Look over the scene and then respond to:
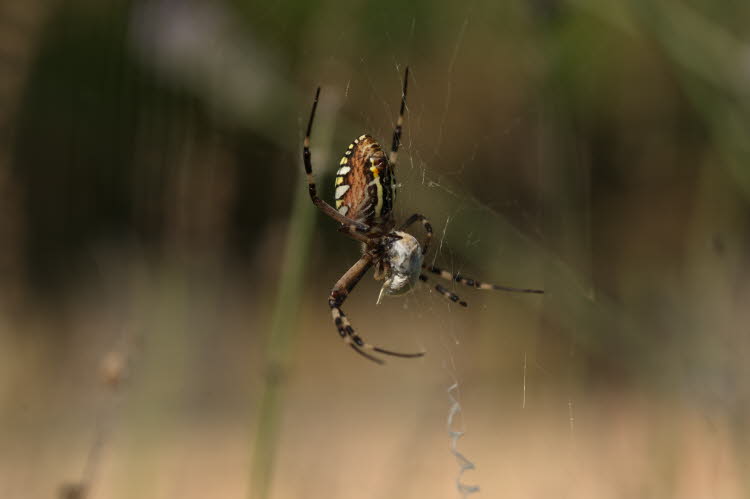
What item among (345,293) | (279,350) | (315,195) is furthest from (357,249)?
(279,350)

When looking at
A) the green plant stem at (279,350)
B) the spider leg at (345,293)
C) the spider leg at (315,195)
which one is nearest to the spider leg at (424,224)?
the spider leg at (315,195)

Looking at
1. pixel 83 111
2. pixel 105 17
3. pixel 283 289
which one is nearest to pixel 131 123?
pixel 83 111

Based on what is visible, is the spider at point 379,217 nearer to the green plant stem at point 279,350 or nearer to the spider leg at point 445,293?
the spider leg at point 445,293

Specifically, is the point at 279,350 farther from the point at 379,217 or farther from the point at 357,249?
the point at 357,249

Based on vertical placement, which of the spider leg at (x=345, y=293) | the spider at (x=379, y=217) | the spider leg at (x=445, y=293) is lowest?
the spider leg at (x=345, y=293)

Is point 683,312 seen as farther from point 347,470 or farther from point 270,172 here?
point 270,172

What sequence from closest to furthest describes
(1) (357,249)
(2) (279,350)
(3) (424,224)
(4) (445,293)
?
1. (2) (279,350)
2. (3) (424,224)
3. (4) (445,293)
4. (1) (357,249)
